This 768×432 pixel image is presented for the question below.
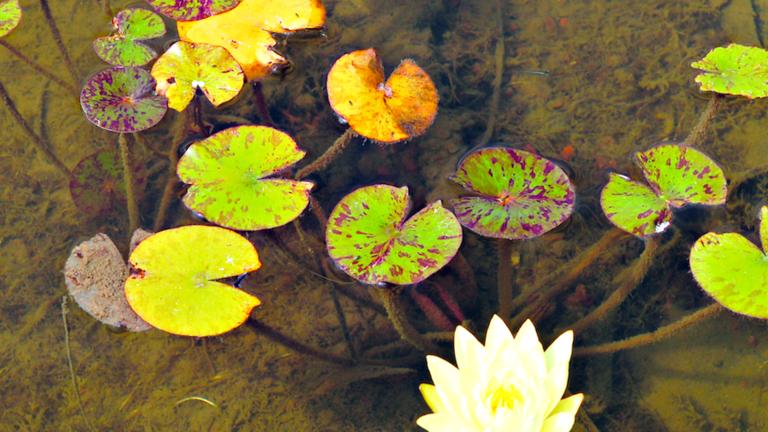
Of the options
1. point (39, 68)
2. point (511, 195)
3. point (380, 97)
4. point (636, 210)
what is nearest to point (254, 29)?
point (380, 97)

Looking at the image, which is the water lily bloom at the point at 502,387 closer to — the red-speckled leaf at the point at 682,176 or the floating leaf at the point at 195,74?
the red-speckled leaf at the point at 682,176

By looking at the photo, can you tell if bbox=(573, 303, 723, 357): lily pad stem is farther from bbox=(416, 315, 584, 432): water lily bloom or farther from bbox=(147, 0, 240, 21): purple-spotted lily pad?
bbox=(147, 0, 240, 21): purple-spotted lily pad

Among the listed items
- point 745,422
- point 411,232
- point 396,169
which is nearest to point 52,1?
point 396,169

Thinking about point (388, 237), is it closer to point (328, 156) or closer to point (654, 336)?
point (328, 156)

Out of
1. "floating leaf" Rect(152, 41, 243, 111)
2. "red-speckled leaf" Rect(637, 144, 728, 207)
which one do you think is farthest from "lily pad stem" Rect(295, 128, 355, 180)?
"red-speckled leaf" Rect(637, 144, 728, 207)

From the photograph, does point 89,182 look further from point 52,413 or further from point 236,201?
point 52,413

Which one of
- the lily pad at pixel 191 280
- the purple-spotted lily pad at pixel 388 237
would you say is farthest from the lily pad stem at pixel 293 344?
the purple-spotted lily pad at pixel 388 237
